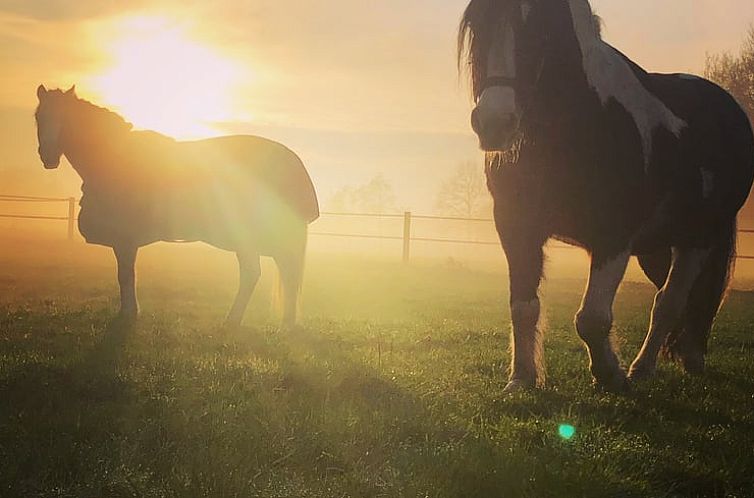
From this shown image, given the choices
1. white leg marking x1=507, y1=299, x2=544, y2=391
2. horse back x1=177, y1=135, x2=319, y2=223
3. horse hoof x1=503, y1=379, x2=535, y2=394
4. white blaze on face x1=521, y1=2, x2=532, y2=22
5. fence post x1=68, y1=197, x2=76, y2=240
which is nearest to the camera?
white blaze on face x1=521, y1=2, x2=532, y2=22

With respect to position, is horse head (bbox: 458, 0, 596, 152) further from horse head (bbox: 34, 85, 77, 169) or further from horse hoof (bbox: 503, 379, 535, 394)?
horse head (bbox: 34, 85, 77, 169)

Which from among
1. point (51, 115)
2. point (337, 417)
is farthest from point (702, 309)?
point (51, 115)

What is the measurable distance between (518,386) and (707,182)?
7.11 feet

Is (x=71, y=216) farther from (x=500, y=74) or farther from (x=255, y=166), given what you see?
(x=500, y=74)

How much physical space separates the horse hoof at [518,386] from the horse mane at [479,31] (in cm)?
181

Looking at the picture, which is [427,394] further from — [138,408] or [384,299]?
[384,299]

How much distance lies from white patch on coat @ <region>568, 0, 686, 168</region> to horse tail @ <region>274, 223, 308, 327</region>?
4149mm

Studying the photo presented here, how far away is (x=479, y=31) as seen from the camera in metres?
3.68

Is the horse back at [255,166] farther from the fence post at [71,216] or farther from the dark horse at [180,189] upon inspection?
the fence post at [71,216]

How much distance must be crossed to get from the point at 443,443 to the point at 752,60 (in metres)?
25.3

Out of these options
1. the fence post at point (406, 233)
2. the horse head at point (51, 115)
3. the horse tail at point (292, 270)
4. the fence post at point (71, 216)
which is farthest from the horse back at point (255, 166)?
the fence post at point (71, 216)

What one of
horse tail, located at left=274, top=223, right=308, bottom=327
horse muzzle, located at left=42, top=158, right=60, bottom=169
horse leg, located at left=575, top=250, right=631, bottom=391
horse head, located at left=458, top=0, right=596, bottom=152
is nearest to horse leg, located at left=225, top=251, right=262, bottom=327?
horse tail, located at left=274, top=223, right=308, bottom=327

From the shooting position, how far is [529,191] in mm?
4059

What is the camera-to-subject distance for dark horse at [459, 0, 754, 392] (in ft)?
11.7
